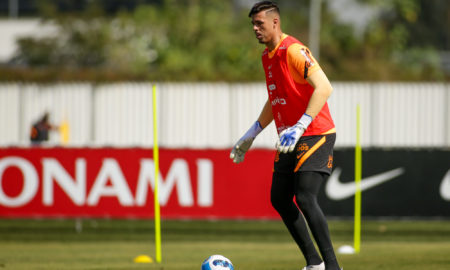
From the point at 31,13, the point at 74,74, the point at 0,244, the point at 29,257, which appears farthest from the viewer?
the point at 31,13

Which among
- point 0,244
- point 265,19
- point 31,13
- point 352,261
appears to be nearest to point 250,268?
point 352,261

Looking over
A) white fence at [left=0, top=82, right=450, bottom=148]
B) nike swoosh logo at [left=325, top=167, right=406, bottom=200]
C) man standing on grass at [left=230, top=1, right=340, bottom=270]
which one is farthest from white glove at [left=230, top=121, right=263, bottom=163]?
white fence at [left=0, top=82, right=450, bottom=148]

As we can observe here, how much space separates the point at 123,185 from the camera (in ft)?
47.3

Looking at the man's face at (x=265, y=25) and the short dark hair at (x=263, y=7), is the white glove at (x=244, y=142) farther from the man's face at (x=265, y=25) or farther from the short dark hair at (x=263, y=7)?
the short dark hair at (x=263, y=7)

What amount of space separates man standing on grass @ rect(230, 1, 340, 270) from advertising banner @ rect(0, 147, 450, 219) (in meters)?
7.24

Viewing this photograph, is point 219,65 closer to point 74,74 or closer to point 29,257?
point 74,74

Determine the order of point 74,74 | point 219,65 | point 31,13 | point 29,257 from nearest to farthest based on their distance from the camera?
point 29,257
point 74,74
point 219,65
point 31,13

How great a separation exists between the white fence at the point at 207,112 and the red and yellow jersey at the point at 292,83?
19.0 meters

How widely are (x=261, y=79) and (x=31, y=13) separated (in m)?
24.3

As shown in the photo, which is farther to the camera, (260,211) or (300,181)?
(260,211)

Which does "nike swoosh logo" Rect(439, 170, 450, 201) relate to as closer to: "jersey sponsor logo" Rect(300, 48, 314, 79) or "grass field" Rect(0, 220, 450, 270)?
"grass field" Rect(0, 220, 450, 270)

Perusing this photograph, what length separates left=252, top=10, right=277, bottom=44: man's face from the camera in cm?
701

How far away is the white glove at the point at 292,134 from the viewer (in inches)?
263

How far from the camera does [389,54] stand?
4181cm
